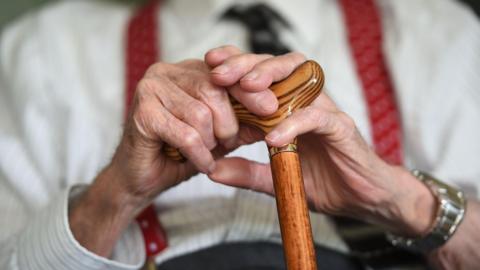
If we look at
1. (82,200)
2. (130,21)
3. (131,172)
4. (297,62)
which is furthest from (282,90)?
(130,21)

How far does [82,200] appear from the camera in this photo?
2.13 ft

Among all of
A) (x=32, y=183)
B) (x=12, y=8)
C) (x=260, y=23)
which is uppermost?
(x=260, y=23)

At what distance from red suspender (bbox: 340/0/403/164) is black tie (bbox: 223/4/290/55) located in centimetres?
11

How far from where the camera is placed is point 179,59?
2.88 feet

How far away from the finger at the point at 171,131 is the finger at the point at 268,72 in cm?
7

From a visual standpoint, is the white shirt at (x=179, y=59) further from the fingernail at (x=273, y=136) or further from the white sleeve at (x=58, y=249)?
the fingernail at (x=273, y=136)

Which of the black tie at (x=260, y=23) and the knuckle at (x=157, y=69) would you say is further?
the black tie at (x=260, y=23)

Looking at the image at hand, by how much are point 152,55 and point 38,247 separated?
348mm

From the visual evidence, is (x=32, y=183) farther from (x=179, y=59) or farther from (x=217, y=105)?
(x=217, y=105)

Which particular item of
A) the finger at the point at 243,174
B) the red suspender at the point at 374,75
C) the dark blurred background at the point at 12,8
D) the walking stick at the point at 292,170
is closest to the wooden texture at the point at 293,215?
the walking stick at the point at 292,170

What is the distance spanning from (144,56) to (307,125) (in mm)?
437

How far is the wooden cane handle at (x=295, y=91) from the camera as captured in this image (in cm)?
50

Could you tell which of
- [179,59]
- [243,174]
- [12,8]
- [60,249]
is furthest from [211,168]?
[12,8]

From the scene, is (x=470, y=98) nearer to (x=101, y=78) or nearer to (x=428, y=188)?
(x=428, y=188)
